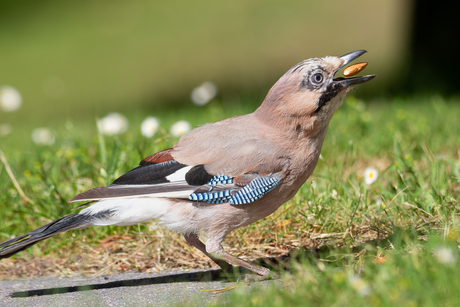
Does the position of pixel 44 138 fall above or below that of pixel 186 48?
below

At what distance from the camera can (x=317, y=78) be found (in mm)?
3539

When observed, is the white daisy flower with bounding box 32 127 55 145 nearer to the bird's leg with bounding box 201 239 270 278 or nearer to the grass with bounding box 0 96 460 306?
the grass with bounding box 0 96 460 306

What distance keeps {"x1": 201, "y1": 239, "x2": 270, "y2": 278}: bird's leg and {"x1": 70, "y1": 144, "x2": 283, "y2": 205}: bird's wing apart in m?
0.29

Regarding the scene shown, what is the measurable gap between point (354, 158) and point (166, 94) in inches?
319

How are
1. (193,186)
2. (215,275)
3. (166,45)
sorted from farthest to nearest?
(166,45) < (215,275) < (193,186)

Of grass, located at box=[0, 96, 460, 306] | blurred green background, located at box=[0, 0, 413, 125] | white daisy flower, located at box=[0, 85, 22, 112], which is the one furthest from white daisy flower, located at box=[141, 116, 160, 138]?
blurred green background, located at box=[0, 0, 413, 125]

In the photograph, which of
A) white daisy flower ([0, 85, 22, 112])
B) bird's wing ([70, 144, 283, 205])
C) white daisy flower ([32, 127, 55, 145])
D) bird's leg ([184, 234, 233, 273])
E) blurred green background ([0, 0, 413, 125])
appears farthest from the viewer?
blurred green background ([0, 0, 413, 125])

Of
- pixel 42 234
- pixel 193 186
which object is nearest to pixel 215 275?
pixel 193 186

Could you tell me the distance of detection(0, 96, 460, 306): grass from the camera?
2.53 metres

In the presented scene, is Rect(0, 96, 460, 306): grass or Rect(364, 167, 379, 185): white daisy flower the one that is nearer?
Rect(0, 96, 460, 306): grass

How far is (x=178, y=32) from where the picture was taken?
61.9 ft

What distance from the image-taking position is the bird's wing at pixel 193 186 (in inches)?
134

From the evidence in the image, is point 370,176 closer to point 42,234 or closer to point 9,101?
point 42,234

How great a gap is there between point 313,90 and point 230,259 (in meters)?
1.18
